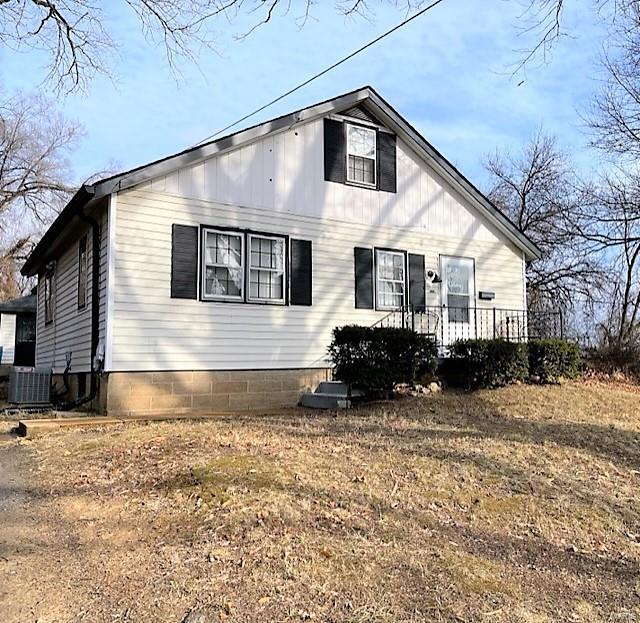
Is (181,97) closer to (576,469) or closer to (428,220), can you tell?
(428,220)

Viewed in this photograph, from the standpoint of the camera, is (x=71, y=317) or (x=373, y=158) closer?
(x=71, y=317)

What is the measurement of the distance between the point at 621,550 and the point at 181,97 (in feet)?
35.8

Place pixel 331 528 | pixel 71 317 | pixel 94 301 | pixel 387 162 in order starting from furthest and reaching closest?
pixel 387 162
pixel 71 317
pixel 94 301
pixel 331 528

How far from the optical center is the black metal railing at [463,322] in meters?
12.3

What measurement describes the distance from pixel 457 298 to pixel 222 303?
18.6ft

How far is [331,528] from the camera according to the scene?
3.98m

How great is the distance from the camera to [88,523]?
13.7 feet

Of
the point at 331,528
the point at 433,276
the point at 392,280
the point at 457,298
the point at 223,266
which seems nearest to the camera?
the point at 331,528

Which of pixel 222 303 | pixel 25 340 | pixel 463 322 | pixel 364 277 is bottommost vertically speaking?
pixel 25 340

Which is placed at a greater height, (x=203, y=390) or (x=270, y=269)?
(x=270, y=269)

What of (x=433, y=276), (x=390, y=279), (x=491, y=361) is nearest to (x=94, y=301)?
(x=390, y=279)

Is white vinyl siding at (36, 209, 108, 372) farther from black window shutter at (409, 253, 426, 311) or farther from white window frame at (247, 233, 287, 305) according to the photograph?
black window shutter at (409, 253, 426, 311)

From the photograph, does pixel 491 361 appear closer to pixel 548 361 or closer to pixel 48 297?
pixel 548 361

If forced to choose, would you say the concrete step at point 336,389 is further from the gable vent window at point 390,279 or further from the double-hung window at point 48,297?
the double-hung window at point 48,297
